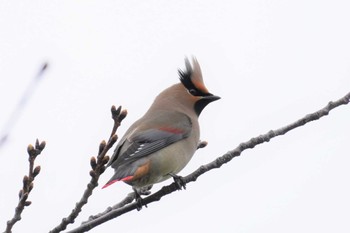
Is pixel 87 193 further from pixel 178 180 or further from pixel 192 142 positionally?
pixel 192 142

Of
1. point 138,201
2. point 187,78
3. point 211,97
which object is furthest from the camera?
point 187,78

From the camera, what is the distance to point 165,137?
537 centimetres

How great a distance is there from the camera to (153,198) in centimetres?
406

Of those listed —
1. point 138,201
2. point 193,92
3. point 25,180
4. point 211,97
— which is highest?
point 193,92

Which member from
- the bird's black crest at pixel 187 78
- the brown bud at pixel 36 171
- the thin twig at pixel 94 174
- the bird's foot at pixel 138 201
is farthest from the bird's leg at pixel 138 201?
the bird's black crest at pixel 187 78

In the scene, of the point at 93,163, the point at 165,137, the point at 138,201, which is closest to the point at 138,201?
the point at 138,201

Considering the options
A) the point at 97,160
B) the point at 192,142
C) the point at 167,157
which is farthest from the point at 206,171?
the point at 192,142

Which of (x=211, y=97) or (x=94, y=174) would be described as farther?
(x=211, y=97)

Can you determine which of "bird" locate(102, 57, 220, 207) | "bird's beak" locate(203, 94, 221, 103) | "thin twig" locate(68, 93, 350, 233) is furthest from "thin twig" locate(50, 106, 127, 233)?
"bird's beak" locate(203, 94, 221, 103)

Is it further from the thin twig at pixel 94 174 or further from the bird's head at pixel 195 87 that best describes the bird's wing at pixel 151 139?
the thin twig at pixel 94 174

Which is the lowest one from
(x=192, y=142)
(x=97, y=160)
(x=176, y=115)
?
(x=97, y=160)

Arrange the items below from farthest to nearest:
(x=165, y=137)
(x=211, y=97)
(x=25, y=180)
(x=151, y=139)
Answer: (x=211, y=97) < (x=165, y=137) < (x=151, y=139) < (x=25, y=180)

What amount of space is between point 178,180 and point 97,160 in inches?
61.8

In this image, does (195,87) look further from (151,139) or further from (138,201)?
(138,201)
